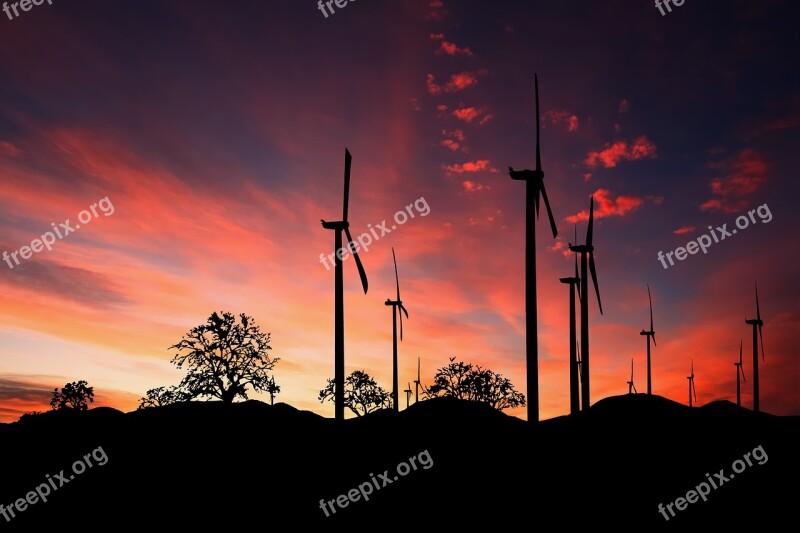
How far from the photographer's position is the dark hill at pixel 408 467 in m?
36.5

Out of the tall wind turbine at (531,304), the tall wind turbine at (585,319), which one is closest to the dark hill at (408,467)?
the tall wind turbine at (531,304)

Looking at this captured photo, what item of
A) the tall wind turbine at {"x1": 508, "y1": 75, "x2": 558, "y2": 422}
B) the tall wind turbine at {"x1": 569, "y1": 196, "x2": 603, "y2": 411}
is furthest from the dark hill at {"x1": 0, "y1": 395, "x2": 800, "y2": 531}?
the tall wind turbine at {"x1": 569, "y1": 196, "x2": 603, "y2": 411}

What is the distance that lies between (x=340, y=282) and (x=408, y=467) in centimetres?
1752

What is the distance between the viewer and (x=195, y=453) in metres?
40.6

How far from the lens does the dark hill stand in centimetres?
3653

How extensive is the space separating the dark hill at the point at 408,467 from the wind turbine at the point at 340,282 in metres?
5.04

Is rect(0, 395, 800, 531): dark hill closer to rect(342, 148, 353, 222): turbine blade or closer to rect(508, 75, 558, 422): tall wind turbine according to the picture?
rect(508, 75, 558, 422): tall wind turbine

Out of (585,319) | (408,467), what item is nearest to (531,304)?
(408,467)

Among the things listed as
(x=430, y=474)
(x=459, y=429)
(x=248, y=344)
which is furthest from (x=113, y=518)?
(x=248, y=344)

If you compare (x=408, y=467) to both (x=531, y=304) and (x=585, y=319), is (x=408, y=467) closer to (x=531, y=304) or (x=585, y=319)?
(x=531, y=304)

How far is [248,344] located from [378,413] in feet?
116

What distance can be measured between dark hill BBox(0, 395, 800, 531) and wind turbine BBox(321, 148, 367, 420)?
504cm

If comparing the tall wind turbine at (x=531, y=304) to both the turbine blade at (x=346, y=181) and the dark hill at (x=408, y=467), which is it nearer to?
the dark hill at (x=408, y=467)

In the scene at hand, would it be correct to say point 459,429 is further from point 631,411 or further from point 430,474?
point 631,411
